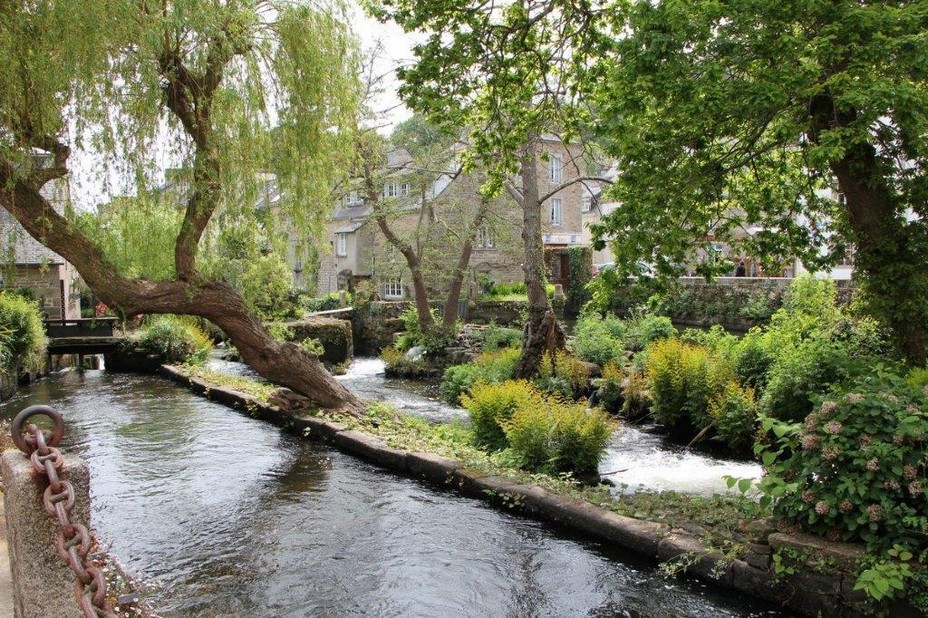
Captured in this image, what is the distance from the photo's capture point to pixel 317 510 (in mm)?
7859

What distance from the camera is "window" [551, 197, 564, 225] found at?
43656mm

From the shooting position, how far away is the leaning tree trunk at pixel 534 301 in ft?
51.6

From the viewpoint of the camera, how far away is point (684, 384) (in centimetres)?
1190

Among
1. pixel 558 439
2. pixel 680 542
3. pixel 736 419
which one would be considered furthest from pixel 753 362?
pixel 680 542

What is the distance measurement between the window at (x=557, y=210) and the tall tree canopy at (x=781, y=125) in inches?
1356

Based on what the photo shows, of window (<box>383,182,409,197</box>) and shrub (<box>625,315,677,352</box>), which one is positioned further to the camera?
window (<box>383,182,409,197</box>)

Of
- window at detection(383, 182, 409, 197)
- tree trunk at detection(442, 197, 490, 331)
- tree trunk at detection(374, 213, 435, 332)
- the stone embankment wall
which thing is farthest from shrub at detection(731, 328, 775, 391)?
the stone embankment wall

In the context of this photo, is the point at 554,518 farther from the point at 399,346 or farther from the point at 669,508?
the point at 399,346

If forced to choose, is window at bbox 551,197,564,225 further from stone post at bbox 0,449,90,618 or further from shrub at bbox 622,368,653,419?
stone post at bbox 0,449,90,618

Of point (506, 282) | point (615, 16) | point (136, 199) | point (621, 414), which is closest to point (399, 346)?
point (621, 414)

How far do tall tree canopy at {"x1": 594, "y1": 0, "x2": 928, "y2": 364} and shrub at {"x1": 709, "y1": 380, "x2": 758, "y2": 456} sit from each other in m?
2.26

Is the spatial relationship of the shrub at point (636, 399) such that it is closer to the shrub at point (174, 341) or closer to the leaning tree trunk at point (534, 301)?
the leaning tree trunk at point (534, 301)

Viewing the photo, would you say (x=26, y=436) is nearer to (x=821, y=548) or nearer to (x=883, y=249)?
(x=821, y=548)

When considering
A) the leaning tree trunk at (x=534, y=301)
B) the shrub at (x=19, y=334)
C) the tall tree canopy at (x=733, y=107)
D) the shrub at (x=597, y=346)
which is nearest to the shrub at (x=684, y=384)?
the tall tree canopy at (x=733, y=107)
